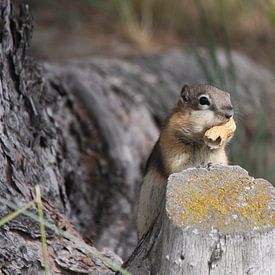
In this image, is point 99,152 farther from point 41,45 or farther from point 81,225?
point 41,45

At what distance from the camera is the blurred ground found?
26.2ft

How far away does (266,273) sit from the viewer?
265cm

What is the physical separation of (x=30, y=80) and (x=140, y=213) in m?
0.86

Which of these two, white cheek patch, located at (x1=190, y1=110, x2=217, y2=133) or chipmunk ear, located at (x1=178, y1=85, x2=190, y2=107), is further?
chipmunk ear, located at (x1=178, y1=85, x2=190, y2=107)

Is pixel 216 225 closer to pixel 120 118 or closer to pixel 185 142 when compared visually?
pixel 185 142

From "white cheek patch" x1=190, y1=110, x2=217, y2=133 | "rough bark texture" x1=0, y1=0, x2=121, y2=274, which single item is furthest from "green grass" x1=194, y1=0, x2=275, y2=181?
"rough bark texture" x1=0, y1=0, x2=121, y2=274

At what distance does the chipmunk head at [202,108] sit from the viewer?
3.64 meters

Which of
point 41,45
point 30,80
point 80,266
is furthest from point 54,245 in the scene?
point 41,45

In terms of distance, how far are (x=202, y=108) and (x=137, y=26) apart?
4452 millimetres

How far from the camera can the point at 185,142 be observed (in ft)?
12.6

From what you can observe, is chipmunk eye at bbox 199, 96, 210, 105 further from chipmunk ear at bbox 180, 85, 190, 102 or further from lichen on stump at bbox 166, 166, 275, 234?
lichen on stump at bbox 166, 166, 275, 234

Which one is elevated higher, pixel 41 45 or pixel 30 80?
pixel 30 80

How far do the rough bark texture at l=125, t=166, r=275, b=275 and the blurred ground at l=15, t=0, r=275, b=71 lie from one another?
5063 mm

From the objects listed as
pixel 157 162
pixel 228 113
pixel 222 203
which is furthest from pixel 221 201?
pixel 157 162
